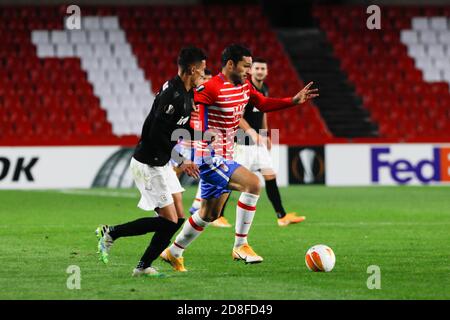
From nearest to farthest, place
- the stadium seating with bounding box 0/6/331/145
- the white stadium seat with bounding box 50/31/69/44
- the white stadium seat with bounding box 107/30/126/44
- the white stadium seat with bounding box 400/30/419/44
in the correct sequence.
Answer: the stadium seating with bounding box 0/6/331/145 < the white stadium seat with bounding box 50/31/69/44 < the white stadium seat with bounding box 107/30/126/44 < the white stadium seat with bounding box 400/30/419/44

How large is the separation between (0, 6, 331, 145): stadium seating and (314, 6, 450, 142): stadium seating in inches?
71.5

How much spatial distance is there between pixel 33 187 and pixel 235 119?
11974 millimetres

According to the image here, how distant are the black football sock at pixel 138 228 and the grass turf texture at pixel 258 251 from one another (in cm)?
35

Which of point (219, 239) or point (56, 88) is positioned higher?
point (56, 88)

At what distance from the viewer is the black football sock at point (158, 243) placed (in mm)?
8352

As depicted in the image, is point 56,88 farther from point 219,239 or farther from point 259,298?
point 259,298

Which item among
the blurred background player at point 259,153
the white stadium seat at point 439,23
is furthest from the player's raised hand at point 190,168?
the white stadium seat at point 439,23

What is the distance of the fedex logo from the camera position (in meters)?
21.7

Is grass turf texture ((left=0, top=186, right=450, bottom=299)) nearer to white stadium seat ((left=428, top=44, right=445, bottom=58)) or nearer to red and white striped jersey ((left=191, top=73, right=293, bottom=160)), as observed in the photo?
red and white striped jersey ((left=191, top=73, right=293, bottom=160))

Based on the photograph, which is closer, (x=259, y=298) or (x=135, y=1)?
(x=259, y=298)

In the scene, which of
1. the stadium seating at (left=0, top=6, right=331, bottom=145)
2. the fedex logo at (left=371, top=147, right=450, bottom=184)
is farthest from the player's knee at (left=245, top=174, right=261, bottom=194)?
the stadium seating at (left=0, top=6, right=331, bottom=145)

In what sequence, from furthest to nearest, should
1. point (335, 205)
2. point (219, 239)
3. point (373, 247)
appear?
point (335, 205) < point (219, 239) < point (373, 247)

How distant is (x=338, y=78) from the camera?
2733 centimetres
